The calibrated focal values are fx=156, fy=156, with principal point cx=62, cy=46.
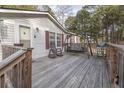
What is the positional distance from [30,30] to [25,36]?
488mm

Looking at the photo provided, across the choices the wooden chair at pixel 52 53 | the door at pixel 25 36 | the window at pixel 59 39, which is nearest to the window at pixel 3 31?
the door at pixel 25 36

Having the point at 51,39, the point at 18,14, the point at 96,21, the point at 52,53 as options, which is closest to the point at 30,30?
the point at 18,14

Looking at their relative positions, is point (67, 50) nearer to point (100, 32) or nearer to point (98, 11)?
point (100, 32)

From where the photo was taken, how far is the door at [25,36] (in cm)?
652

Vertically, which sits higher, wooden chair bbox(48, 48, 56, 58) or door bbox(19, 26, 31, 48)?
door bbox(19, 26, 31, 48)

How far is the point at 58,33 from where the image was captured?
434 inches

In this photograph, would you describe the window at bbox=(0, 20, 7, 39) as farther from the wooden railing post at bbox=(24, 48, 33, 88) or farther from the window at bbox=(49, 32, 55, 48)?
the window at bbox=(49, 32, 55, 48)

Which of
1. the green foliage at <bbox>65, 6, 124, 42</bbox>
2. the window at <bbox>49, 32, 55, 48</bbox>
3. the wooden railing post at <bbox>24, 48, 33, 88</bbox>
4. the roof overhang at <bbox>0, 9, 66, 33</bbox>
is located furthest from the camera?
the window at <bbox>49, 32, 55, 48</bbox>

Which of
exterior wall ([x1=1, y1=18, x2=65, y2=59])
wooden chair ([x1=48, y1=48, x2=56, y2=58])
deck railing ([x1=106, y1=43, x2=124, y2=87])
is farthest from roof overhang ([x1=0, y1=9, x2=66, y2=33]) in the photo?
deck railing ([x1=106, y1=43, x2=124, y2=87])

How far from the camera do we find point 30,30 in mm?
7180

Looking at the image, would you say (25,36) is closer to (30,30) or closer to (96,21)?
(30,30)

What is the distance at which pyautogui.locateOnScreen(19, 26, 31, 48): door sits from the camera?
6.52m

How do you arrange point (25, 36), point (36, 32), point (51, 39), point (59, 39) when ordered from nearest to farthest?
1. point (25, 36)
2. point (36, 32)
3. point (51, 39)
4. point (59, 39)

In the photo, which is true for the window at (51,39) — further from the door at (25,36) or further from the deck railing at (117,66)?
the deck railing at (117,66)
